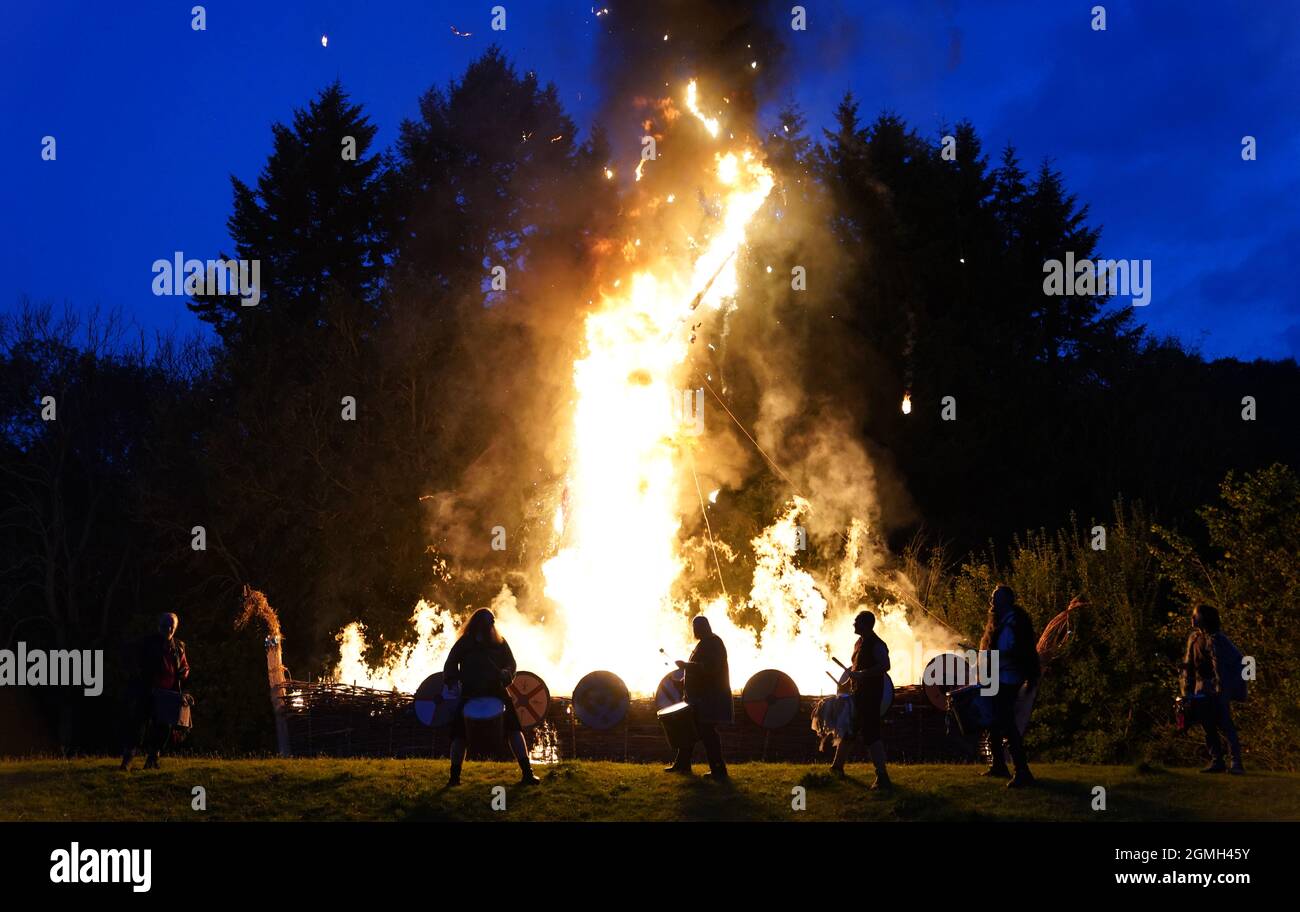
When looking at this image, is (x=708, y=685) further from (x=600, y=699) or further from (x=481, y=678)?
(x=600, y=699)

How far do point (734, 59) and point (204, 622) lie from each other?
22.7m

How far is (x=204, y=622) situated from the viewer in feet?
108

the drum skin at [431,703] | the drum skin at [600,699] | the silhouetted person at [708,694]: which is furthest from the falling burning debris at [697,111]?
the silhouetted person at [708,694]

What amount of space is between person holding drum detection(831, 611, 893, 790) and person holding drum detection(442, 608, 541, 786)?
4.17 metres

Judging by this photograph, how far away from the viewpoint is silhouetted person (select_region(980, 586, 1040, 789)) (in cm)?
1283

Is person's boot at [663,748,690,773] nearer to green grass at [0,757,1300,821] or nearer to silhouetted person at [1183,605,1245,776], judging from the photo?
green grass at [0,757,1300,821]

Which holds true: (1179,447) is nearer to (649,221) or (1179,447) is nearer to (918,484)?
(918,484)

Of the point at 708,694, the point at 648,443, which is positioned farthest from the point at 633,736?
the point at 648,443

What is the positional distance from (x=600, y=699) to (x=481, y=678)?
16.9ft

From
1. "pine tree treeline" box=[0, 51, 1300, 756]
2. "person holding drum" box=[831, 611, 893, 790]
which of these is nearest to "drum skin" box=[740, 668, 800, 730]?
"person holding drum" box=[831, 611, 893, 790]

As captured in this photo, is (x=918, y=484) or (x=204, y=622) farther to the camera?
(x=918, y=484)

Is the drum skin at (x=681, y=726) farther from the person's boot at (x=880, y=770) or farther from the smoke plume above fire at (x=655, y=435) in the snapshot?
the smoke plume above fire at (x=655, y=435)

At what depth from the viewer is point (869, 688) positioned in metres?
13.6
